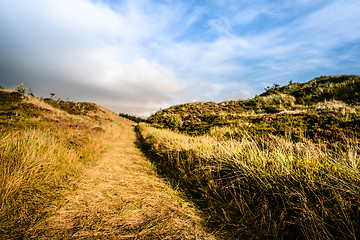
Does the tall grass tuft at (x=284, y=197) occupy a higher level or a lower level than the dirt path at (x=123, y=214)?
higher

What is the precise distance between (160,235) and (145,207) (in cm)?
60

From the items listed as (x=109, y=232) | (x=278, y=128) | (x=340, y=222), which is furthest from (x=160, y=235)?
(x=278, y=128)

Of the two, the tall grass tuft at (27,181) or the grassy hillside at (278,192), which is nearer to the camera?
the grassy hillside at (278,192)

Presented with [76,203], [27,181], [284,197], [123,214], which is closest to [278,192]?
[284,197]

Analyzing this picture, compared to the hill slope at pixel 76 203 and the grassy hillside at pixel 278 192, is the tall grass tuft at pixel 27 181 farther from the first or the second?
the grassy hillside at pixel 278 192

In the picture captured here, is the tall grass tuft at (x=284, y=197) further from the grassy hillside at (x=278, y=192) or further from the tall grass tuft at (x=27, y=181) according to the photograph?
the tall grass tuft at (x=27, y=181)

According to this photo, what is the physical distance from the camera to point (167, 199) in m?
2.27

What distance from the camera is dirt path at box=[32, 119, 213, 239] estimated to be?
4.96 feet

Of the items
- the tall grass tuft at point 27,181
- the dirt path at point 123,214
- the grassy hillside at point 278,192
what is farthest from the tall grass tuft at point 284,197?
the tall grass tuft at point 27,181

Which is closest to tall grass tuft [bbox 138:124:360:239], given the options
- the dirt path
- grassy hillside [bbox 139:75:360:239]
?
grassy hillside [bbox 139:75:360:239]

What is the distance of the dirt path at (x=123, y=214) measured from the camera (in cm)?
151

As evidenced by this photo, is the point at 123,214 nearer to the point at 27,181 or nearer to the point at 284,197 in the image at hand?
the point at 27,181

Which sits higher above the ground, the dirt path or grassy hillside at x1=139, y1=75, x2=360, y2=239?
grassy hillside at x1=139, y1=75, x2=360, y2=239

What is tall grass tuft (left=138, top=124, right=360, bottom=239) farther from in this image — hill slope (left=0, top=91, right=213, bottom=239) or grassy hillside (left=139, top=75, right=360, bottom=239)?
hill slope (left=0, top=91, right=213, bottom=239)
